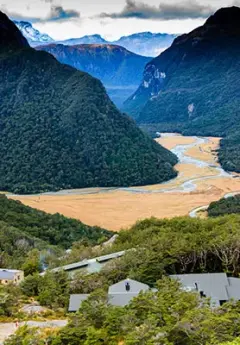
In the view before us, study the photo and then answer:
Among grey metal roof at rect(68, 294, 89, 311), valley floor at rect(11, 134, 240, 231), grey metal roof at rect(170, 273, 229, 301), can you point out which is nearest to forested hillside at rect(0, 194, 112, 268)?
valley floor at rect(11, 134, 240, 231)

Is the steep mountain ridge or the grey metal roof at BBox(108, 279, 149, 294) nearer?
the grey metal roof at BBox(108, 279, 149, 294)

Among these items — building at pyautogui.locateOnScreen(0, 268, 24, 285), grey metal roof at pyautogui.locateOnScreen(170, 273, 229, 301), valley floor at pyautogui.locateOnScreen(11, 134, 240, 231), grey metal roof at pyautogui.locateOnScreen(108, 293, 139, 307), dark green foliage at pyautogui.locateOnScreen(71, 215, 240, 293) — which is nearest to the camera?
grey metal roof at pyautogui.locateOnScreen(108, 293, 139, 307)

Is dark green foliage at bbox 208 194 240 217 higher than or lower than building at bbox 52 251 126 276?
lower

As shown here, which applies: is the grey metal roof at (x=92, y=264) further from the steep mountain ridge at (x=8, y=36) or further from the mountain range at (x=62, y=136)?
the steep mountain ridge at (x=8, y=36)

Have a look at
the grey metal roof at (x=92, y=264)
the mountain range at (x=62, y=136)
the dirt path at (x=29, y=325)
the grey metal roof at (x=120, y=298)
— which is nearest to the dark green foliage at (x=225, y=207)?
the mountain range at (x=62, y=136)

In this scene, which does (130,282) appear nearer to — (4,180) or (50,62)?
(4,180)

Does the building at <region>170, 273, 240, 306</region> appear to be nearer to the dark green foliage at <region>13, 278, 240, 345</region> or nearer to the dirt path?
the dark green foliage at <region>13, 278, 240, 345</region>

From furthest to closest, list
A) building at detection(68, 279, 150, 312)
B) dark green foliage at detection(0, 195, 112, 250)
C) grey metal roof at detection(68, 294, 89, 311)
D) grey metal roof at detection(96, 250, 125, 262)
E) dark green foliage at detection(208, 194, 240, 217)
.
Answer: dark green foliage at detection(208, 194, 240, 217)
dark green foliage at detection(0, 195, 112, 250)
grey metal roof at detection(96, 250, 125, 262)
grey metal roof at detection(68, 294, 89, 311)
building at detection(68, 279, 150, 312)

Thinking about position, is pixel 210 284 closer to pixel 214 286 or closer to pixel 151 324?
pixel 214 286
